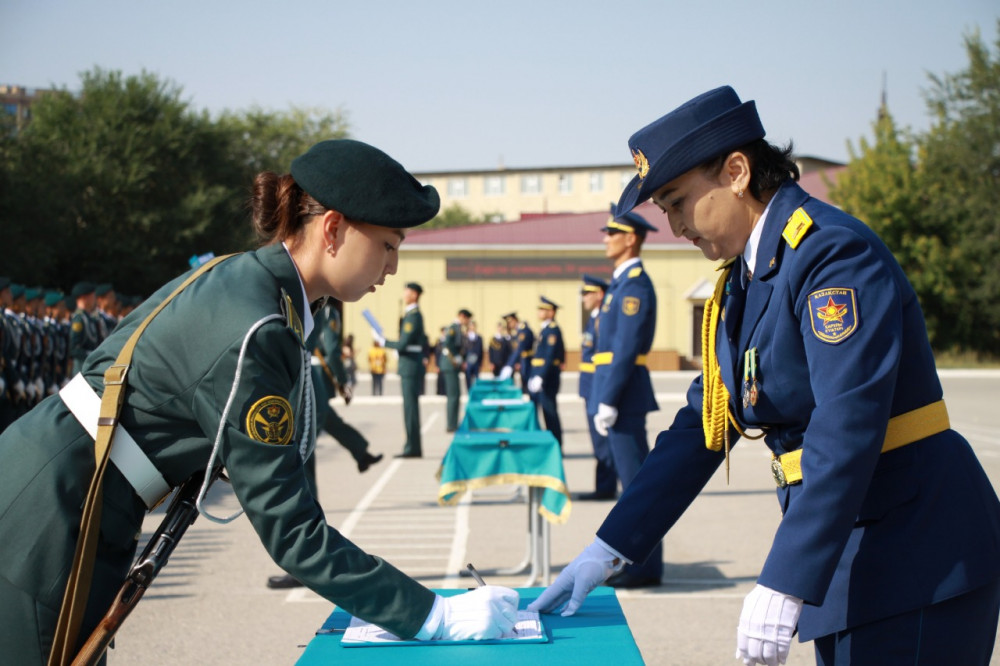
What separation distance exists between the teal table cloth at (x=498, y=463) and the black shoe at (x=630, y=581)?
471 mm

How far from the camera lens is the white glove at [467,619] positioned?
2.26 meters

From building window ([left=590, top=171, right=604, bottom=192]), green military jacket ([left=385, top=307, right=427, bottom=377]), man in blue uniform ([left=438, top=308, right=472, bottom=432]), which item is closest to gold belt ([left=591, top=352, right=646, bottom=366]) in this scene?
green military jacket ([left=385, top=307, right=427, bottom=377])

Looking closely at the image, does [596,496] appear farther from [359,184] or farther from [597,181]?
[597,181]

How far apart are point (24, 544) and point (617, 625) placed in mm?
1268

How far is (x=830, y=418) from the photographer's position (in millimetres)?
2045

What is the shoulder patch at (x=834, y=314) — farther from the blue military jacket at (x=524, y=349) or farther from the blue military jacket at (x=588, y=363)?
the blue military jacket at (x=524, y=349)

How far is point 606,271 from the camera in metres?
44.7

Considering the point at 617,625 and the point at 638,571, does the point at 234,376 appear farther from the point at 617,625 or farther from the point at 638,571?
the point at 638,571

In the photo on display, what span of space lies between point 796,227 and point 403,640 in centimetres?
121

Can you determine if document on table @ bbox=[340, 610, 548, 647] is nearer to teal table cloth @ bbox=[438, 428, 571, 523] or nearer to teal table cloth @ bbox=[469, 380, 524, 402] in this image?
teal table cloth @ bbox=[438, 428, 571, 523]

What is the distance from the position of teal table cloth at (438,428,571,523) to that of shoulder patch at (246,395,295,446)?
4.25 meters

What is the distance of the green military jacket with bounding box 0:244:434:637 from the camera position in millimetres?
2107

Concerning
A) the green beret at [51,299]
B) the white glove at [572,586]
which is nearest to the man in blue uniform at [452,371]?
the green beret at [51,299]

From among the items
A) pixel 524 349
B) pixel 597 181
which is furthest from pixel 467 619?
pixel 597 181
